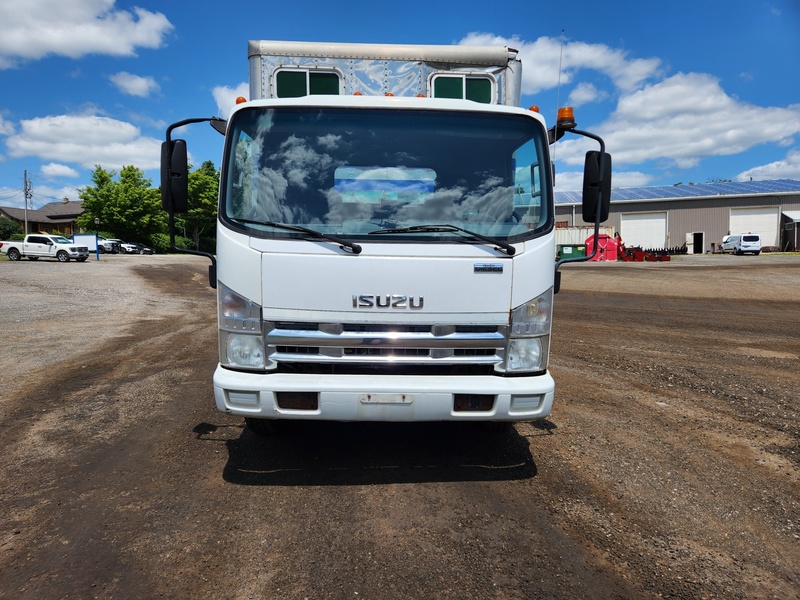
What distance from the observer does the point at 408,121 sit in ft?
12.9

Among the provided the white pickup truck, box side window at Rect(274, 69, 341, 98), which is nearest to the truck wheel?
box side window at Rect(274, 69, 341, 98)

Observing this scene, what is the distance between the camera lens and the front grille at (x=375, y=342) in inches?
140

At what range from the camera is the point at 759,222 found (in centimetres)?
5316

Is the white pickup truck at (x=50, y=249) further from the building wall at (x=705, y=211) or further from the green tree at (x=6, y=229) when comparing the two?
the building wall at (x=705, y=211)

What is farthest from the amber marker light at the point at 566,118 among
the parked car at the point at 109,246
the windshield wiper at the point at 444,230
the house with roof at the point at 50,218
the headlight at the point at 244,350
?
the house with roof at the point at 50,218

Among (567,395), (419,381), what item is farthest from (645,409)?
(419,381)

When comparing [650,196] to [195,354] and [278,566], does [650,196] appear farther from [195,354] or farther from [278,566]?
[278,566]

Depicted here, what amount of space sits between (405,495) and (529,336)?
50.1 inches

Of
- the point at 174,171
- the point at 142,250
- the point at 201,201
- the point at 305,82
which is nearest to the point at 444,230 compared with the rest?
the point at 174,171

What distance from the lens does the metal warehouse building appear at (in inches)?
2067

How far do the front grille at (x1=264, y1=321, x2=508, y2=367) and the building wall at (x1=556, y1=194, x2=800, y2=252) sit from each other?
50304 mm

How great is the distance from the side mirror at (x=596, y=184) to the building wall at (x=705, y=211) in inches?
1945

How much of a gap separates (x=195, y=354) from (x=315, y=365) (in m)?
5.26

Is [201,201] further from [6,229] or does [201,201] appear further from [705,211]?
[705,211]
